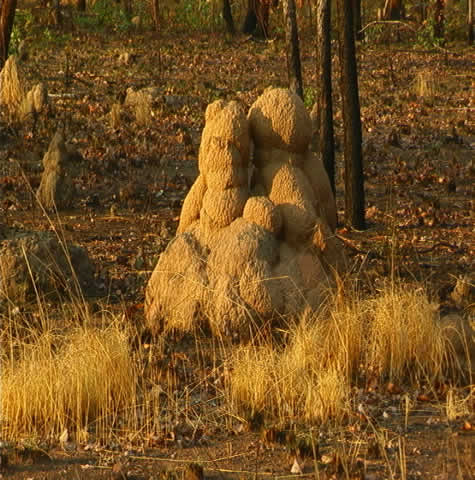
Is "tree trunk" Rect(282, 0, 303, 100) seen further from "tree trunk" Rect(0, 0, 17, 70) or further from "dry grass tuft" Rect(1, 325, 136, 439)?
"dry grass tuft" Rect(1, 325, 136, 439)

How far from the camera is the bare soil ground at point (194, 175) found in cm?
598

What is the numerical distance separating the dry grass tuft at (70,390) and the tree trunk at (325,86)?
18.3ft

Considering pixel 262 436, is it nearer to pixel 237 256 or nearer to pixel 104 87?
pixel 237 256

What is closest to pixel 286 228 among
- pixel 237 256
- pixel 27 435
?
pixel 237 256

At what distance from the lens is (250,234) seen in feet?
25.8

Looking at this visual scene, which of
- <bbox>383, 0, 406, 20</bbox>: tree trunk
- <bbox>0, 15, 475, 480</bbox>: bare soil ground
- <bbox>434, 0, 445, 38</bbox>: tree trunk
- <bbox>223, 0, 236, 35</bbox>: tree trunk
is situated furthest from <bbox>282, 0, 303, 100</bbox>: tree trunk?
<bbox>383, 0, 406, 20</bbox>: tree trunk

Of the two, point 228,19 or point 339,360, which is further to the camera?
point 228,19

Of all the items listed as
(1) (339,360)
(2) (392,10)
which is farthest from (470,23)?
(1) (339,360)

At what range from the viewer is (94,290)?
30.7 ft

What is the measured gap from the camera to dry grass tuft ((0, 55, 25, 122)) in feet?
56.5

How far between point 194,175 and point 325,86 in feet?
9.41

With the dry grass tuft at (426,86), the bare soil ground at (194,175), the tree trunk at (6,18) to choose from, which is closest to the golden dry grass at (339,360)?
the bare soil ground at (194,175)

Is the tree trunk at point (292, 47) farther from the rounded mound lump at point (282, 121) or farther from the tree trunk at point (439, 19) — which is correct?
the tree trunk at point (439, 19)

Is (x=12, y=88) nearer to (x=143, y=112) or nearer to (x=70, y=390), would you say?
(x=143, y=112)
